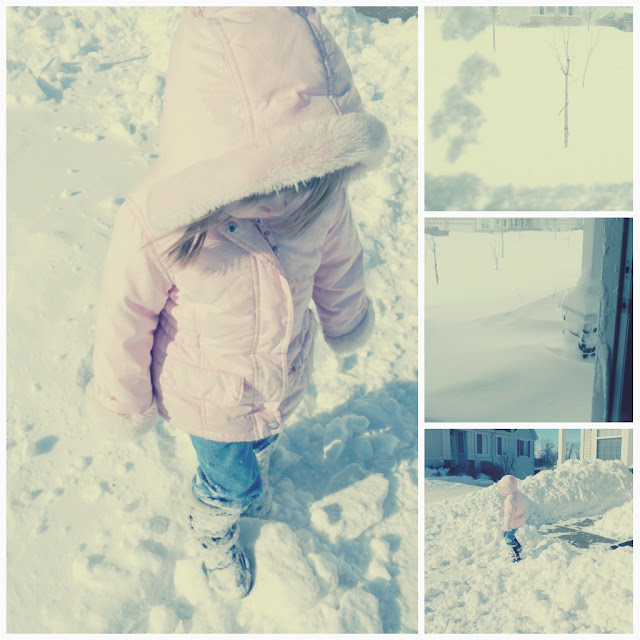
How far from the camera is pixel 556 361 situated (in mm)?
1540

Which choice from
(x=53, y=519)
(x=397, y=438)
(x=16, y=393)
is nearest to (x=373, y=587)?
(x=397, y=438)

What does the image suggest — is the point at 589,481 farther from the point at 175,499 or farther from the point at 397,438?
the point at 175,499

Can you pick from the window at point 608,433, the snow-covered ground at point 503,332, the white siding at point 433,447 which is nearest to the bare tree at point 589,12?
Result: the snow-covered ground at point 503,332

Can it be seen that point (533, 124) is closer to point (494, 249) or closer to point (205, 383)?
point (494, 249)

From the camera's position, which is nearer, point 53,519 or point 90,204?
point 53,519

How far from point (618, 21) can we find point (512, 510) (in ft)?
4.63

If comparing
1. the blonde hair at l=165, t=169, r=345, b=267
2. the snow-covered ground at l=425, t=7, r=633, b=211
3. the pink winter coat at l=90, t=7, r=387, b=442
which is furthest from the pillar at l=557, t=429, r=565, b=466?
the blonde hair at l=165, t=169, r=345, b=267

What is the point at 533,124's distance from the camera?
186cm

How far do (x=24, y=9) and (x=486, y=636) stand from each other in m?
3.22

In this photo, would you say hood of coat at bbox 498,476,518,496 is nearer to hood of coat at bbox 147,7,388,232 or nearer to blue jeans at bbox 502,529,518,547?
blue jeans at bbox 502,529,518,547

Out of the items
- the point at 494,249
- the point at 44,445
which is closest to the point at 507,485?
the point at 494,249

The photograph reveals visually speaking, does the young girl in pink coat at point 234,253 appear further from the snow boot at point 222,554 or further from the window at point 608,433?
the window at point 608,433

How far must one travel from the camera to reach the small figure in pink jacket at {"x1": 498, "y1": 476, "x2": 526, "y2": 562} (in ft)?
5.30

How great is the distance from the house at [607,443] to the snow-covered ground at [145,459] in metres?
0.51
